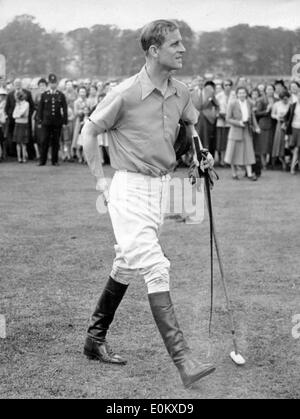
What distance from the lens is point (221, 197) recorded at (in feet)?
42.4

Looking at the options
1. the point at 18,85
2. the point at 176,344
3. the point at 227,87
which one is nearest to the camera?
the point at 176,344

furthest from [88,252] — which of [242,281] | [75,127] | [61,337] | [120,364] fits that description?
[75,127]

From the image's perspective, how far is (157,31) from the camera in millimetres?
4664

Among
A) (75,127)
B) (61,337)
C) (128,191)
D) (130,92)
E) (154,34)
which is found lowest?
(75,127)

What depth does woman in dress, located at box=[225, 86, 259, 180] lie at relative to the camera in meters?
15.0

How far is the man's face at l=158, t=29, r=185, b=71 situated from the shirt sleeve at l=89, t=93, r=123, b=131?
361mm

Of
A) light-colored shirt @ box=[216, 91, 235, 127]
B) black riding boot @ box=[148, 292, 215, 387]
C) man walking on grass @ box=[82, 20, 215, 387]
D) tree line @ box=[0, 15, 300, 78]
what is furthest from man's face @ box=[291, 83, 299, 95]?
black riding boot @ box=[148, 292, 215, 387]

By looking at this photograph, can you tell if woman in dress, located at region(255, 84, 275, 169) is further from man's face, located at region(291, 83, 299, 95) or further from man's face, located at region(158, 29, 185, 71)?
man's face, located at region(158, 29, 185, 71)

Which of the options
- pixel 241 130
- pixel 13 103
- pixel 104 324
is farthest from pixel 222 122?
pixel 104 324

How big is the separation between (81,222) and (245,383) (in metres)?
6.17

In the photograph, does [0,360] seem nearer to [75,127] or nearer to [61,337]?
[61,337]

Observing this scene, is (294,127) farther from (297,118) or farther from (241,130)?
(241,130)

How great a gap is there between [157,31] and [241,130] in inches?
424

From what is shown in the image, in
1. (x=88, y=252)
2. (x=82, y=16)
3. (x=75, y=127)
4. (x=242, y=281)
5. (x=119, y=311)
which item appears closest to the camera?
(x=119, y=311)
